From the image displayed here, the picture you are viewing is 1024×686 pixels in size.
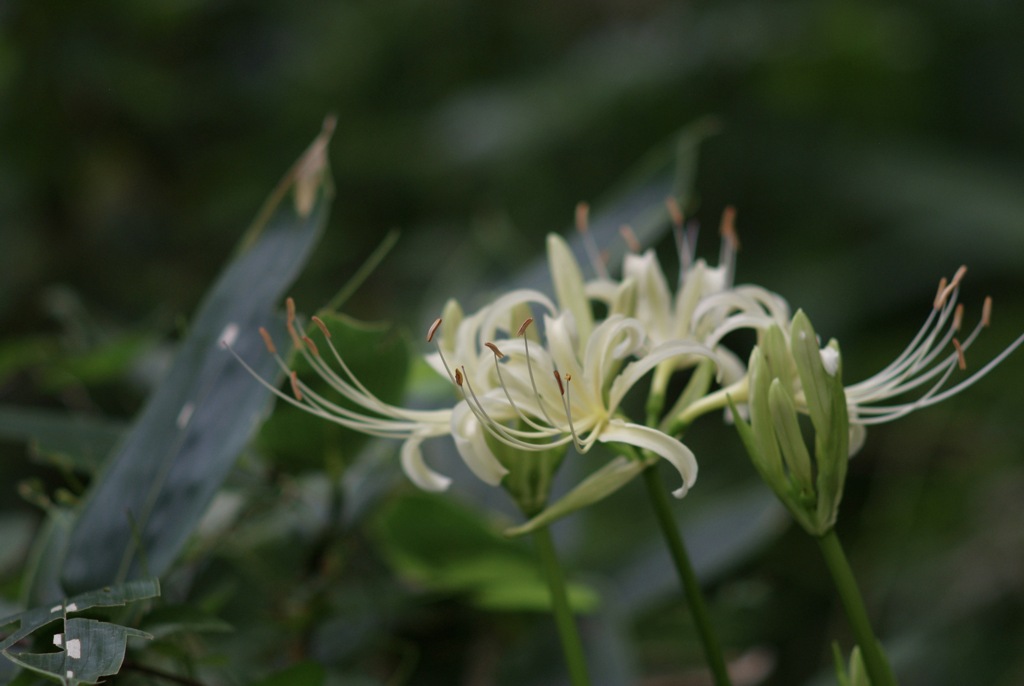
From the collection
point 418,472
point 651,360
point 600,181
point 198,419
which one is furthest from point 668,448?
point 600,181

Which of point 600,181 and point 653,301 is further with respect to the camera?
point 600,181

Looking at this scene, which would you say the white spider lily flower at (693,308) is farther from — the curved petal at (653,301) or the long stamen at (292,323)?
the long stamen at (292,323)

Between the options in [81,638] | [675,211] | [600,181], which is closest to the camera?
[81,638]

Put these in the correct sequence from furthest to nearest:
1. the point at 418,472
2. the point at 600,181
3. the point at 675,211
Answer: the point at 600,181 < the point at 675,211 < the point at 418,472

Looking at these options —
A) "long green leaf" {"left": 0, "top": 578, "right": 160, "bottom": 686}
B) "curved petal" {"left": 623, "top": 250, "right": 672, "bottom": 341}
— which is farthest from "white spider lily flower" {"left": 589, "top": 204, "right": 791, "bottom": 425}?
"long green leaf" {"left": 0, "top": 578, "right": 160, "bottom": 686}

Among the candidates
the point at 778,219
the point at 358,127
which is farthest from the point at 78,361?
the point at 778,219

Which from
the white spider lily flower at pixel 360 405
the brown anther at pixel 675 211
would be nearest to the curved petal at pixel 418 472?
the white spider lily flower at pixel 360 405

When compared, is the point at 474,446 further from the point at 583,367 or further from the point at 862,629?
A: the point at 862,629
